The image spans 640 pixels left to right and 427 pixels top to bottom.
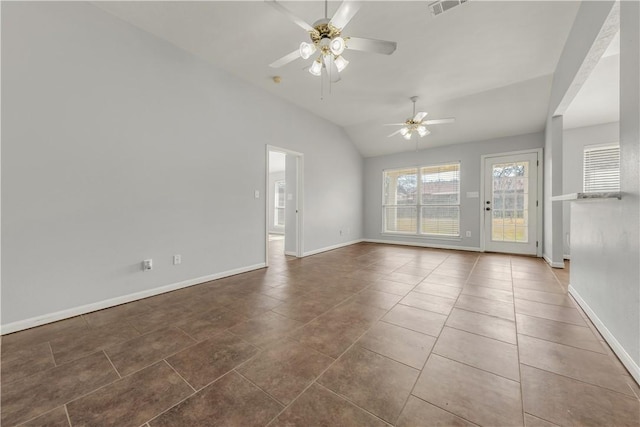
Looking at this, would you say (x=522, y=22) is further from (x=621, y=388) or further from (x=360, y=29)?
(x=621, y=388)

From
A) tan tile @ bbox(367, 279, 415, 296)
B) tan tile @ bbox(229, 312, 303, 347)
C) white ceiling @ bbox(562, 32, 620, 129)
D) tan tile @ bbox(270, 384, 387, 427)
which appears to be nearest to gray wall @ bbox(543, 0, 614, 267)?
white ceiling @ bbox(562, 32, 620, 129)

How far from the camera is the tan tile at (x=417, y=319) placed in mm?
2008

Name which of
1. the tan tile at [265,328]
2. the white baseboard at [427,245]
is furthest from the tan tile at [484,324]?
the white baseboard at [427,245]

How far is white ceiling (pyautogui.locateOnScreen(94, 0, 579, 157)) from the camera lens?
96.1 inches

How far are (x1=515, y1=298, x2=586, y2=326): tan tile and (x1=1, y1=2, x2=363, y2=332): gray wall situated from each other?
3.53 m

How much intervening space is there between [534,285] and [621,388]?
210 cm

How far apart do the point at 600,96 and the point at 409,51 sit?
126 inches

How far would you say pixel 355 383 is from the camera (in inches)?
54.3

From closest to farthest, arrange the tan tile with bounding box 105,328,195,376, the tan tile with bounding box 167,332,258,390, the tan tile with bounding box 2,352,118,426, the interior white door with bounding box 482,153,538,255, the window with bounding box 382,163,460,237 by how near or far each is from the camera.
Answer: the tan tile with bounding box 2,352,118,426
the tan tile with bounding box 167,332,258,390
the tan tile with bounding box 105,328,195,376
the interior white door with bounding box 482,153,538,255
the window with bounding box 382,163,460,237

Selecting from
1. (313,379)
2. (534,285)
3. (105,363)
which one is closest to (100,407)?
(105,363)

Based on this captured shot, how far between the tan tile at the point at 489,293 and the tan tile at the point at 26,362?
12.2 feet

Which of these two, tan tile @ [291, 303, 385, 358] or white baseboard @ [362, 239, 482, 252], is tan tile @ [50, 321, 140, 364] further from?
white baseboard @ [362, 239, 482, 252]

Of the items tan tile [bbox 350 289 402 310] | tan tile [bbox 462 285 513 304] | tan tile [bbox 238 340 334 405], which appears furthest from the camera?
tan tile [bbox 462 285 513 304]

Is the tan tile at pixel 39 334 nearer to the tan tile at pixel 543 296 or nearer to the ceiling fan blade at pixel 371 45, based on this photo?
the ceiling fan blade at pixel 371 45
